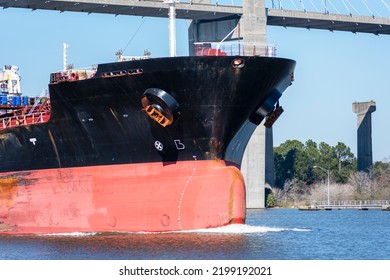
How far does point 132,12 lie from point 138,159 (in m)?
48.5

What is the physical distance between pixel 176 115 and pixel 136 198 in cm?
354

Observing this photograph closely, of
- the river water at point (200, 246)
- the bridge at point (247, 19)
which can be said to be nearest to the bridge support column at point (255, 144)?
the bridge at point (247, 19)

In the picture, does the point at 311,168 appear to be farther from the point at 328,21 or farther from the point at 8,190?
the point at 8,190

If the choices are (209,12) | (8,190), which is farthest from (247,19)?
(8,190)

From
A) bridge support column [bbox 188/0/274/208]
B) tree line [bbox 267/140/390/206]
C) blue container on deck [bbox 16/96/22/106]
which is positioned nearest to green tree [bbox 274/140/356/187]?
tree line [bbox 267/140/390/206]

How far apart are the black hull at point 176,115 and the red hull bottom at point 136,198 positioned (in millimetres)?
473

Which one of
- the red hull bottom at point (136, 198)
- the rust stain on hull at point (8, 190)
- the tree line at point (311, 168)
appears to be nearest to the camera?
the red hull bottom at point (136, 198)

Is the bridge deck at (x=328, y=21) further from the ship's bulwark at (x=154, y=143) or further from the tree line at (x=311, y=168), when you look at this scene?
the ship's bulwark at (x=154, y=143)

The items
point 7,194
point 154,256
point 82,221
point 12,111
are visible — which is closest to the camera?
point 154,256

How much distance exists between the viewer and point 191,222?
36469mm

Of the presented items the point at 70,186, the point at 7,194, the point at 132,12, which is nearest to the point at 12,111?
the point at 7,194

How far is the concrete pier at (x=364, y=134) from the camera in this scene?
103500 mm

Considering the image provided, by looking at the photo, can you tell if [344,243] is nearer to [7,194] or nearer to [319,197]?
[7,194]

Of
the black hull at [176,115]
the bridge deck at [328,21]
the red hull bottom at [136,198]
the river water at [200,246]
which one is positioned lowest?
the river water at [200,246]
